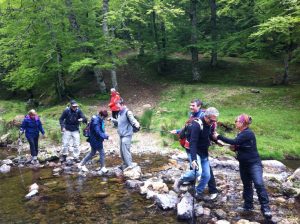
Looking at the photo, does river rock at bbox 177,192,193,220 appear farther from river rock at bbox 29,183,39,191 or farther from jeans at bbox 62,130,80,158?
jeans at bbox 62,130,80,158

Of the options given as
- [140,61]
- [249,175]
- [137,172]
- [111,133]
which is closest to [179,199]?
[249,175]

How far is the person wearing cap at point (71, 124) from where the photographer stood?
13.0 meters

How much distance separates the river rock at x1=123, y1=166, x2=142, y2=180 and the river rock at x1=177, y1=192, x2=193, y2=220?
279 centimetres

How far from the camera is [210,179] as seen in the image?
9.01m

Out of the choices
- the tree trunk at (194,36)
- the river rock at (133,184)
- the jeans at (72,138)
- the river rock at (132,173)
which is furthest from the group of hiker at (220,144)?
the tree trunk at (194,36)

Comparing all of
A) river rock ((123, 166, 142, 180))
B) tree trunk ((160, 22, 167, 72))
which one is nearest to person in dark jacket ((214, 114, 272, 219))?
river rock ((123, 166, 142, 180))

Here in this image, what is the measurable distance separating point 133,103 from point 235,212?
18.1 metres

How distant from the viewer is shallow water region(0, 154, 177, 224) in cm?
817

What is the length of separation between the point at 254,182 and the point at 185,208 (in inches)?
61.7

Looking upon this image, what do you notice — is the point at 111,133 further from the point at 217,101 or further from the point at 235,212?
the point at 235,212

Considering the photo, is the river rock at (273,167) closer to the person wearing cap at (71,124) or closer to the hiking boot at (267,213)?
the hiking boot at (267,213)

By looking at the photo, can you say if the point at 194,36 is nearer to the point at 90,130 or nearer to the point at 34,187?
the point at 90,130

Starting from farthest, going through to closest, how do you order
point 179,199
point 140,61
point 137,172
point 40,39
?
point 140,61 < point 40,39 < point 137,172 < point 179,199

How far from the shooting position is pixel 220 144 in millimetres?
8242
